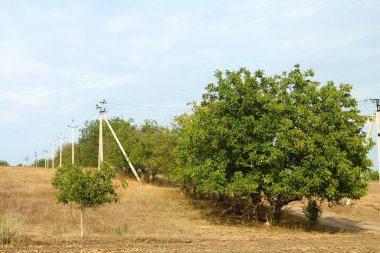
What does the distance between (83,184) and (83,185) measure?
49mm

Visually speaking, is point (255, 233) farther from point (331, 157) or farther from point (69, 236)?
point (69, 236)

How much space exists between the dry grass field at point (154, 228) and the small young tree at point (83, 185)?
1667mm

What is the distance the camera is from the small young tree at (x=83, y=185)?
19750mm

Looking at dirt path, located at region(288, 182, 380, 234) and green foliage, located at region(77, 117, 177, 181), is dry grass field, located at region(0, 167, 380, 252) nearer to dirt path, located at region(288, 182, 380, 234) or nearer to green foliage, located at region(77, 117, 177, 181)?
dirt path, located at region(288, 182, 380, 234)

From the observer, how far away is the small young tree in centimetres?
1975

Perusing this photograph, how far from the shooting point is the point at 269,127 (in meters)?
26.1

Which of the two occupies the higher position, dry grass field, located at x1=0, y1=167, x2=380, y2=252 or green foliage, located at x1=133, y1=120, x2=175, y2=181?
green foliage, located at x1=133, y1=120, x2=175, y2=181

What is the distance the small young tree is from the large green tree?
7825mm

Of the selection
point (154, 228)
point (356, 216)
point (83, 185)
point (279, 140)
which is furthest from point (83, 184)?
point (356, 216)

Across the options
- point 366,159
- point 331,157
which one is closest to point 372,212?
point 366,159

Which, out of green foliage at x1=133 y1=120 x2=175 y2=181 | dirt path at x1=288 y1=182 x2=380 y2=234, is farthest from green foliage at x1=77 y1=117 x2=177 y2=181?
dirt path at x1=288 y1=182 x2=380 y2=234

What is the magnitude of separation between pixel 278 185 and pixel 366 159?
5831 millimetres

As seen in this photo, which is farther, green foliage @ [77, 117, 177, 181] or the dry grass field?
green foliage @ [77, 117, 177, 181]

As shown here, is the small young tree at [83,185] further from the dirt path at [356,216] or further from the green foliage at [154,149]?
the green foliage at [154,149]
